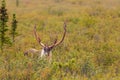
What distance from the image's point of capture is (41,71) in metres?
9.20

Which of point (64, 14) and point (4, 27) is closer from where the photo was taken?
point (4, 27)

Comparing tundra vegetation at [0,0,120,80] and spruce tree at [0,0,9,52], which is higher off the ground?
spruce tree at [0,0,9,52]

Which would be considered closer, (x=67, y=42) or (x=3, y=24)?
(x=3, y=24)

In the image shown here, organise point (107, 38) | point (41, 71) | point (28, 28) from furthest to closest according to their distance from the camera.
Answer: point (28, 28)
point (107, 38)
point (41, 71)

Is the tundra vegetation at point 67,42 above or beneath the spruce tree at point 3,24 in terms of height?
beneath

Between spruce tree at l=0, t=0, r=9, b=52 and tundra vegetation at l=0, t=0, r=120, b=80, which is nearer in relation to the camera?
tundra vegetation at l=0, t=0, r=120, b=80

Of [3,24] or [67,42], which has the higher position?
[3,24]

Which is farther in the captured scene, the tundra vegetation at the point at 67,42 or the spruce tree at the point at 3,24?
the spruce tree at the point at 3,24

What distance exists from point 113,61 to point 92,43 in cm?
268

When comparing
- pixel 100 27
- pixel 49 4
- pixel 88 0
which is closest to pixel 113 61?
pixel 100 27

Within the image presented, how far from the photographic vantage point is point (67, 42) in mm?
15016

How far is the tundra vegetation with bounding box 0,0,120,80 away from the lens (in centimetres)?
971

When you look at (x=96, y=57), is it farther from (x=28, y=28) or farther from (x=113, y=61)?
(x=28, y=28)

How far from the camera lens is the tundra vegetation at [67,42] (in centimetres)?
971
